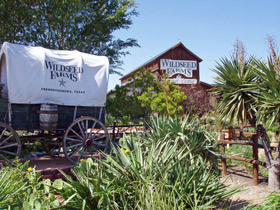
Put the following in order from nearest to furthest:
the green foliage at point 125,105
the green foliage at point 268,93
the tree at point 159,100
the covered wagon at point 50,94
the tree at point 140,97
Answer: the green foliage at point 268,93
the covered wagon at point 50,94
the tree at point 159,100
the tree at point 140,97
the green foliage at point 125,105

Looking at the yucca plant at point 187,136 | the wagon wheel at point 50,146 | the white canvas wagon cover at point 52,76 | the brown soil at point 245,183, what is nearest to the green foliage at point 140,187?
the yucca plant at point 187,136

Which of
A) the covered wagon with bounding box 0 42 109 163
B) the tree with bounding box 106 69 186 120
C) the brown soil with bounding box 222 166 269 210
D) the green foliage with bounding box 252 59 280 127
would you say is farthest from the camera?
the tree with bounding box 106 69 186 120

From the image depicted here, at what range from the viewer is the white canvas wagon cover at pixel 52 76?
6.25 metres

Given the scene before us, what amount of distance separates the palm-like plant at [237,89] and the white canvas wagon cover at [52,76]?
133 inches

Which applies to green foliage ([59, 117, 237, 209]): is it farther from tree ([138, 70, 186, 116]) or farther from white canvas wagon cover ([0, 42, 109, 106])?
tree ([138, 70, 186, 116])

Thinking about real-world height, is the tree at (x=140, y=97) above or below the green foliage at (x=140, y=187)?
above

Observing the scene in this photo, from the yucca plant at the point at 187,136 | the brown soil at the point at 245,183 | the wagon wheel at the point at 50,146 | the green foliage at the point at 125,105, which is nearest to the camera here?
the yucca plant at the point at 187,136

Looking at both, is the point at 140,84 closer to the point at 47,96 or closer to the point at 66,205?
the point at 47,96

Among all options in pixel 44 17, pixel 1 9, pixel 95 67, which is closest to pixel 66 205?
pixel 95 67

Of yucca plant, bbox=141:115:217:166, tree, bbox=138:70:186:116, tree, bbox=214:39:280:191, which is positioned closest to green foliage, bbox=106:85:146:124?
tree, bbox=138:70:186:116

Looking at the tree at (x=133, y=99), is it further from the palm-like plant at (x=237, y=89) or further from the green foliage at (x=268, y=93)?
the green foliage at (x=268, y=93)

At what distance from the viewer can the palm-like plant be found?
5160 millimetres

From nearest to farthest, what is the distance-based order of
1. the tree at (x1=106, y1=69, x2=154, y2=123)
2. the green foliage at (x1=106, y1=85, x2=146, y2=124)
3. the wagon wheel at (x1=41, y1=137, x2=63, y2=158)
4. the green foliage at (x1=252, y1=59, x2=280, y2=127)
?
the green foliage at (x1=252, y1=59, x2=280, y2=127)
the wagon wheel at (x1=41, y1=137, x2=63, y2=158)
the tree at (x1=106, y1=69, x2=154, y2=123)
the green foliage at (x1=106, y1=85, x2=146, y2=124)

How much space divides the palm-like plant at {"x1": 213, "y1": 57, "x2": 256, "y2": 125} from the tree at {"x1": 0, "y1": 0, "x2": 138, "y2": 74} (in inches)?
366
